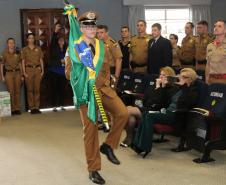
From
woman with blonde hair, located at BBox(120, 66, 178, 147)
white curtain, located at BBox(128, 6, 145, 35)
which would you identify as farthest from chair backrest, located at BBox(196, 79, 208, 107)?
white curtain, located at BBox(128, 6, 145, 35)

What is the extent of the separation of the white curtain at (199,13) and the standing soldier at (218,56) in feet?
16.7

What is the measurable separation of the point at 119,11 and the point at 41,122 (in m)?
3.42

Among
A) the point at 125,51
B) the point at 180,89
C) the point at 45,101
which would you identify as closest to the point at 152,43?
the point at 125,51

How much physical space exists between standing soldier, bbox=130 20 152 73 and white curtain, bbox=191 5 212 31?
3581mm

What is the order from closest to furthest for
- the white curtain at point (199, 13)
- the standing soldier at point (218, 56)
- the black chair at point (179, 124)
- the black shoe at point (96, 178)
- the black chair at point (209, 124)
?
1. the black shoe at point (96, 178)
2. the black chair at point (209, 124)
3. the black chair at point (179, 124)
4. the standing soldier at point (218, 56)
5. the white curtain at point (199, 13)

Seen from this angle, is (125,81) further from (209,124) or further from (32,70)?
(209,124)

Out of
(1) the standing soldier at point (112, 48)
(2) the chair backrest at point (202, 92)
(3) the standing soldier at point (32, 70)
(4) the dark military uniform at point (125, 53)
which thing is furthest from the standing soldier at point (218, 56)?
(3) the standing soldier at point (32, 70)

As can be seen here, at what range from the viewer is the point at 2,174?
4.27 meters

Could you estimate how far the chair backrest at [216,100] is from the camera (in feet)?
14.6

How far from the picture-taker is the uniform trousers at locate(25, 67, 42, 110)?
8.04m

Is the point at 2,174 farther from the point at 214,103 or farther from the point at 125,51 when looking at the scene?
the point at 125,51

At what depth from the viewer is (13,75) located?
8.01m

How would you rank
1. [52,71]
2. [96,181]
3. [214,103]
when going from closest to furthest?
1. [96,181]
2. [214,103]
3. [52,71]

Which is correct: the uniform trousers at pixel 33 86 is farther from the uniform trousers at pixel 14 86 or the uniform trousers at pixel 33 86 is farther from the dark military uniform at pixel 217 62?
the dark military uniform at pixel 217 62
